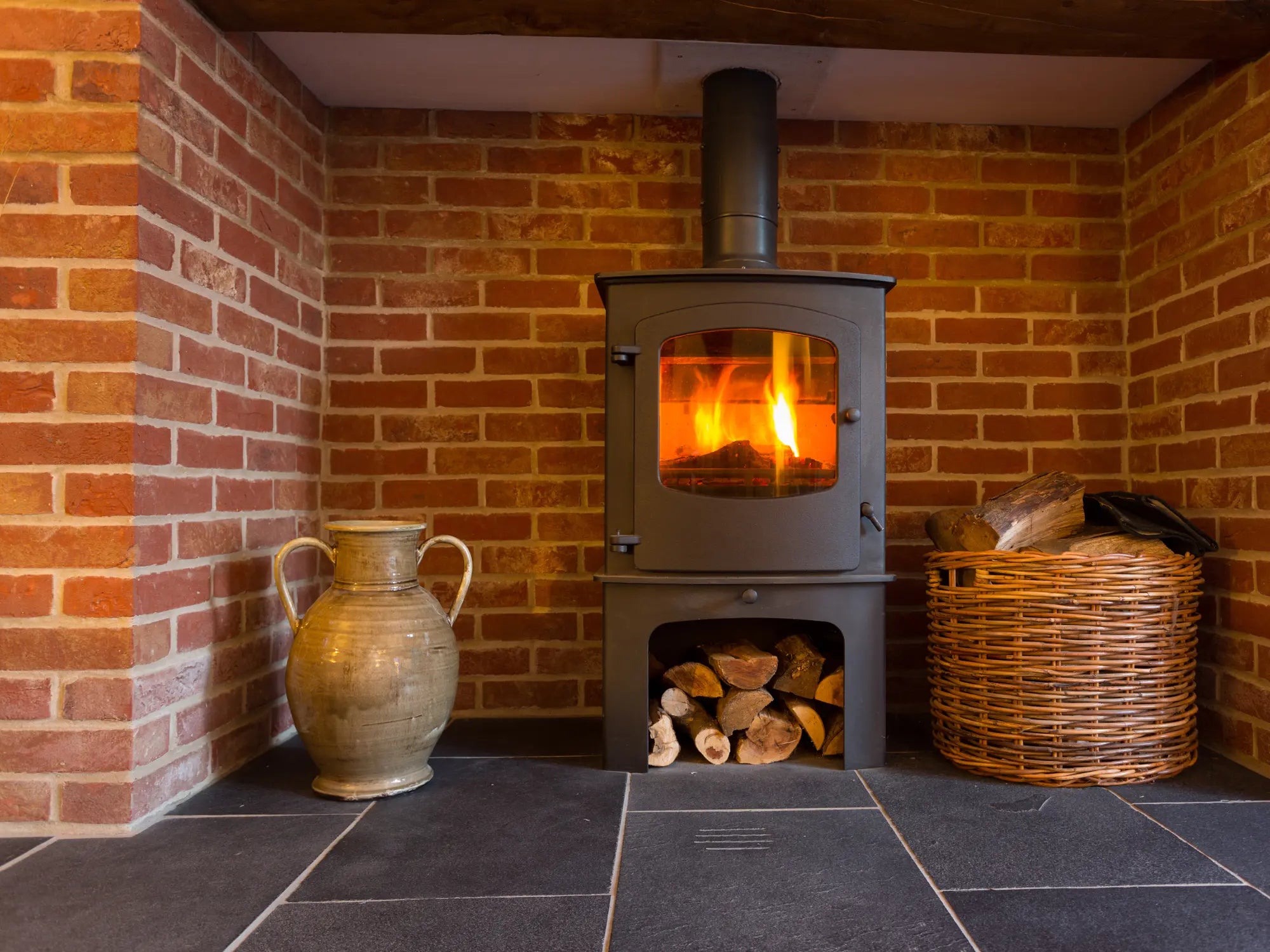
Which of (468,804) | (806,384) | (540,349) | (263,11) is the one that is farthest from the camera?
(540,349)

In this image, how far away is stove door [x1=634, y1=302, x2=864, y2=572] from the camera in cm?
177

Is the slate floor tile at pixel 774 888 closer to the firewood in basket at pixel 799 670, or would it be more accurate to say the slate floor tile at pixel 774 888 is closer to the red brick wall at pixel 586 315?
the firewood in basket at pixel 799 670

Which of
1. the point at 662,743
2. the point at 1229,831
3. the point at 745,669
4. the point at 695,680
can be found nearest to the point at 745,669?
the point at 745,669

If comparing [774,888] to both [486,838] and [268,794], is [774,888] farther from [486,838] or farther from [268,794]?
[268,794]

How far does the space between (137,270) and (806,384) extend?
4.30 ft

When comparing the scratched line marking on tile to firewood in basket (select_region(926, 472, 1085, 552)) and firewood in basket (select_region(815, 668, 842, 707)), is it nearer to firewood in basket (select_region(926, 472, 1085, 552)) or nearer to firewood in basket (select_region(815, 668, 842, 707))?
firewood in basket (select_region(815, 668, 842, 707))

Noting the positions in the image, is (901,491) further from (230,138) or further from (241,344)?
(230,138)

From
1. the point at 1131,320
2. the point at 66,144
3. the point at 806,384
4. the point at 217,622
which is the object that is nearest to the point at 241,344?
the point at 66,144

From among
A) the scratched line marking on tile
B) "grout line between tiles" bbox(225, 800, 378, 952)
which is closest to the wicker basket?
the scratched line marking on tile

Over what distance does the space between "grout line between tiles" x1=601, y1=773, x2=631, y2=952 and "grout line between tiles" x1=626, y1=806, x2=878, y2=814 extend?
60 mm

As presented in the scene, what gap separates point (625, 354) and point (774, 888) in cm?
105

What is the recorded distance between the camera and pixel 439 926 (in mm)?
1142

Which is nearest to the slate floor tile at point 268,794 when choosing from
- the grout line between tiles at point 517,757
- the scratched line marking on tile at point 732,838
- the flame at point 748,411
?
the grout line between tiles at point 517,757

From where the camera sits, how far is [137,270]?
148cm
